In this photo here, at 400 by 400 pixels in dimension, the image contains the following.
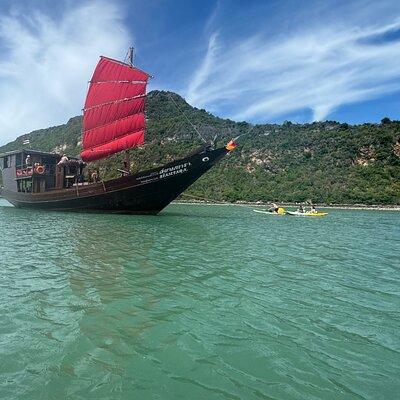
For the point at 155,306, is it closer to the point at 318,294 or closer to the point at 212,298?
the point at 212,298

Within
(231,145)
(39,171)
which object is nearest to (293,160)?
(231,145)

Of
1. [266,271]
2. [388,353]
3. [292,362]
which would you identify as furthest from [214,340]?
[266,271]

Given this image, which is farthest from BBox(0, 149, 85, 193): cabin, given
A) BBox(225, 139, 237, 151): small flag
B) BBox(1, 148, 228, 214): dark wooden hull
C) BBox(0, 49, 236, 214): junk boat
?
BBox(225, 139, 237, 151): small flag

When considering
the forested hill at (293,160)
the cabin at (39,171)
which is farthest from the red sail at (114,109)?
the forested hill at (293,160)

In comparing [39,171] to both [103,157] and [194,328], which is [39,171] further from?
[194,328]

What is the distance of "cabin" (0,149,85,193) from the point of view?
3206cm

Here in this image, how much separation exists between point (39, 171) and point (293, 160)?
64.1 meters

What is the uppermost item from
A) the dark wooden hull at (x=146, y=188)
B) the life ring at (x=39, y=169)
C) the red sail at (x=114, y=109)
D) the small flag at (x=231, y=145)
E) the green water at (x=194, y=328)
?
the red sail at (x=114, y=109)

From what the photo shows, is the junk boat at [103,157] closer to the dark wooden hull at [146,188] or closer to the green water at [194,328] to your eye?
the dark wooden hull at [146,188]

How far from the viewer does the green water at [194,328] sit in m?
3.73

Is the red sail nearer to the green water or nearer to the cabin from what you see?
the cabin

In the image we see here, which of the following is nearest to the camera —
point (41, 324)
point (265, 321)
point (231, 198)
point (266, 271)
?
point (41, 324)

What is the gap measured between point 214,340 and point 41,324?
7.81 ft

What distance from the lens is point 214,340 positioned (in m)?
4.88
